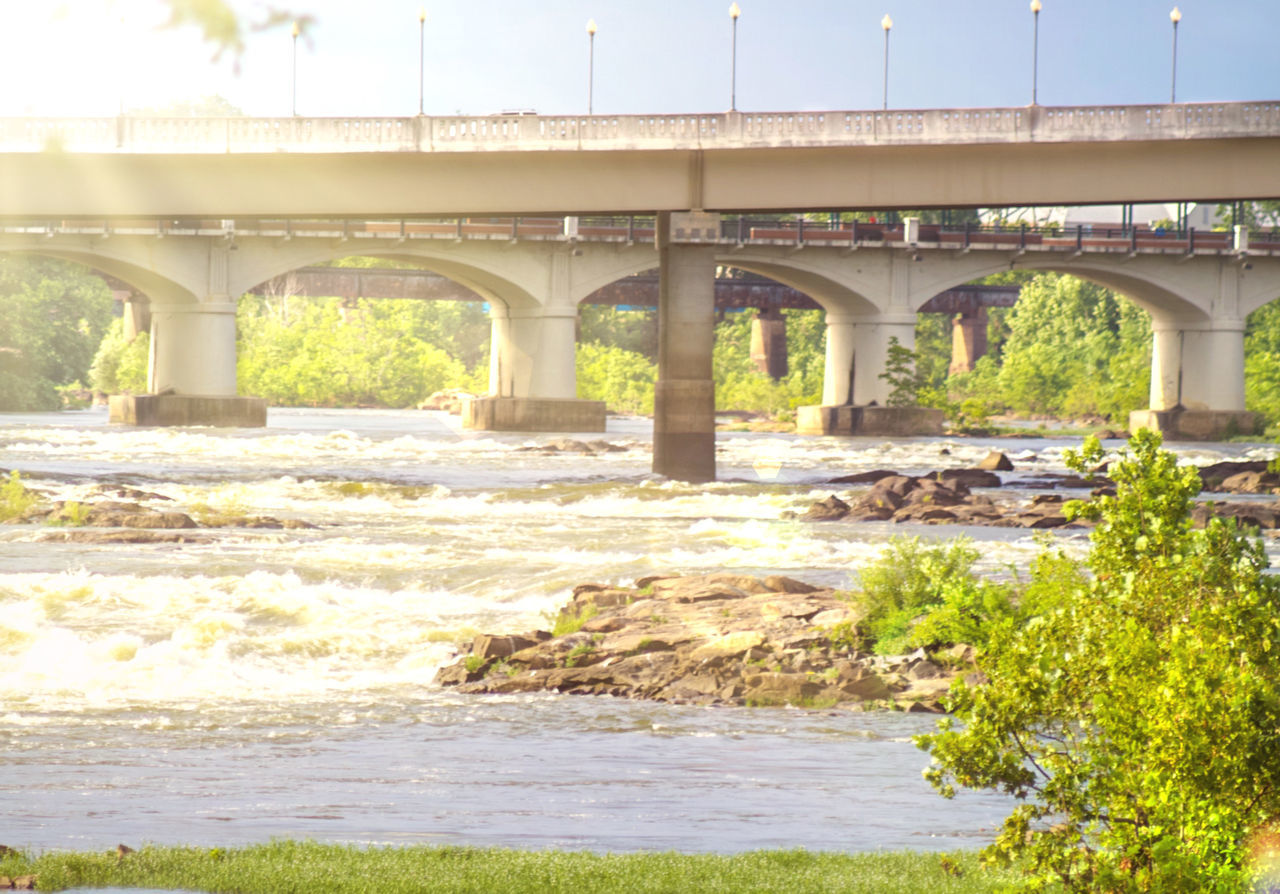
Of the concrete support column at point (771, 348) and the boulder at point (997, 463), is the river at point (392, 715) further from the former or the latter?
the concrete support column at point (771, 348)

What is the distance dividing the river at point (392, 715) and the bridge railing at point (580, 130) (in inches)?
457

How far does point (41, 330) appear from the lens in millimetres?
84812

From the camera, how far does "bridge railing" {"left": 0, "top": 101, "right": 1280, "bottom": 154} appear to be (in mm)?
41156

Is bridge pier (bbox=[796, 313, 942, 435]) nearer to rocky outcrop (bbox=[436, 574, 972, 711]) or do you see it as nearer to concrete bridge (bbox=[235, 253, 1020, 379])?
concrete bridge (bbox=[235, 253, 1020, 379])

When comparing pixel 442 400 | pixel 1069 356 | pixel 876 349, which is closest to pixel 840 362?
pixel 876 349

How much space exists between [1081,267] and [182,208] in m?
46.8

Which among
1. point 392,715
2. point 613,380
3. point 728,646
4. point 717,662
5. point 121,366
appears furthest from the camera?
point 613,380

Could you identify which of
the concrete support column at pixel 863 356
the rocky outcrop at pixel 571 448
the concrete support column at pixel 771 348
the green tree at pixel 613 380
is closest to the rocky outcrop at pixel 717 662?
the rocky outcrop at pixel 571 448

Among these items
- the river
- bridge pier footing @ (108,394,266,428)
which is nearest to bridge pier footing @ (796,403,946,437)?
bridge pier footing @ (108,394,266,428)

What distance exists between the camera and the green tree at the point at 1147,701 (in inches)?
253

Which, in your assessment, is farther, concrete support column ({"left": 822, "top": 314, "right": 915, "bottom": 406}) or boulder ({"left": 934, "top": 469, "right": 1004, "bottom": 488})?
concrete support column ({"left": 822, "top": 314, "right": 915, "bottom": 406})

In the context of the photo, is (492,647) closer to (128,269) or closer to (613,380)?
(128,269)

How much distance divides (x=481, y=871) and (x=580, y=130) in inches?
1384

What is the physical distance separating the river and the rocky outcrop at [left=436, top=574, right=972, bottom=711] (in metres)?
0.47
